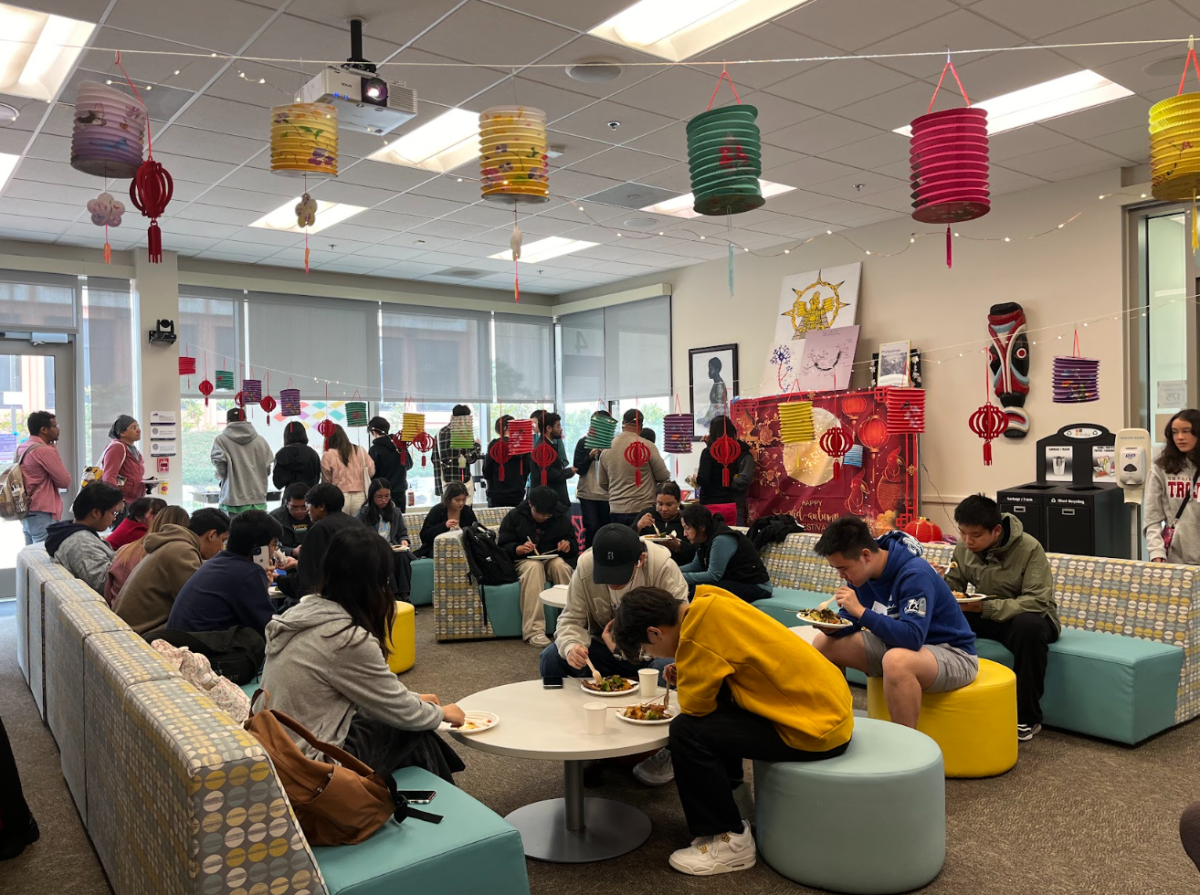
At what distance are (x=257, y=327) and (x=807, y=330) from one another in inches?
Result: 225

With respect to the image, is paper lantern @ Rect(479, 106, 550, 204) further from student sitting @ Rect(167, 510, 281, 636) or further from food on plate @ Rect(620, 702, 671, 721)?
food on plate @ Rect(620, 702, 671, 721)

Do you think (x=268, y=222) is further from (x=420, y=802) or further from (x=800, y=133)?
(x=420, y=802)

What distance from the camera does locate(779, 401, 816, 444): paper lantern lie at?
7379mm

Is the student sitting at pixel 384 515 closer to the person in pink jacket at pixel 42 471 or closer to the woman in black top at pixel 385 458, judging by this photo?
the woman in black top at pixel 385 458

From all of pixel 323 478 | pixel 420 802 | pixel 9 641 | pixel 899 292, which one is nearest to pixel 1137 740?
pixel 420 802

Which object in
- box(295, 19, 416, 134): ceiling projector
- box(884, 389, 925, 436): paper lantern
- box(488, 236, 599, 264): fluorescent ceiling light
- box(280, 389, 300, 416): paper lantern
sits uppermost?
box(488, 236, 599, 264): fluorescent ceiling light

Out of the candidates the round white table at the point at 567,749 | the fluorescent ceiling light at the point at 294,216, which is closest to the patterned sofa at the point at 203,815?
the round white table at the point at 567,749

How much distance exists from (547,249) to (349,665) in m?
7.21

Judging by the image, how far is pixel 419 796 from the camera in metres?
2.35

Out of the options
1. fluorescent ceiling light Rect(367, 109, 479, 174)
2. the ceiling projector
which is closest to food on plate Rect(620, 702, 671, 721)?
the ceiling projector

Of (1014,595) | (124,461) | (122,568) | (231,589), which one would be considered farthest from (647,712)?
(124,461)

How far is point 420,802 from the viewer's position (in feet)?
7.63

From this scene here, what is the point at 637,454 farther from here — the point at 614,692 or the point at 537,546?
the point at 614,692

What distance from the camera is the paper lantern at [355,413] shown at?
380 inches
